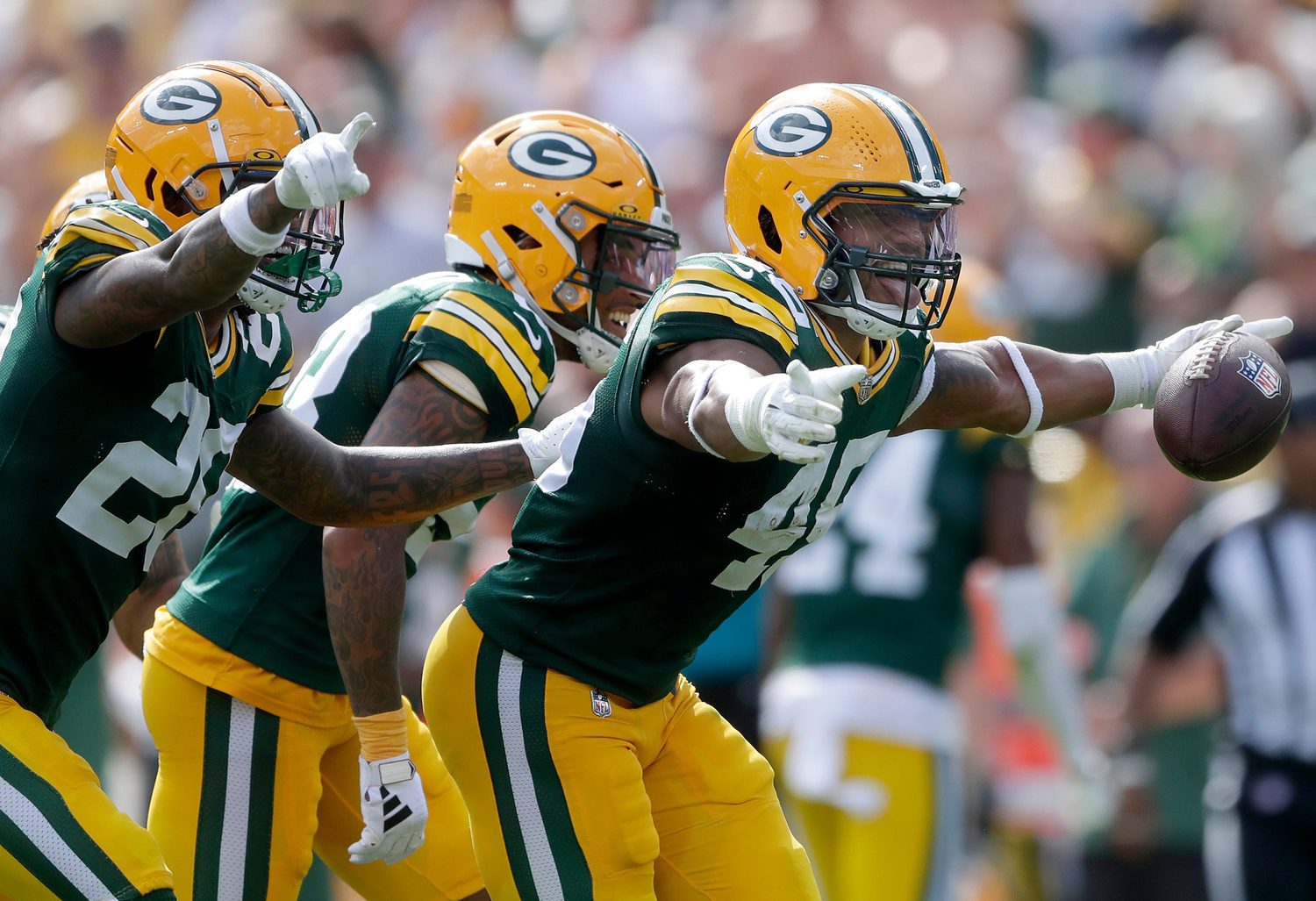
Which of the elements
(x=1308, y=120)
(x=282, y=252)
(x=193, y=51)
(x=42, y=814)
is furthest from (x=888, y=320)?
(x=193, y=51)

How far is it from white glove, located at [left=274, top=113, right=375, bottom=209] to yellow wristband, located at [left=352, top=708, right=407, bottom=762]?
49.7 inches

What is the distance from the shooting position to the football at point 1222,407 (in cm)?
364

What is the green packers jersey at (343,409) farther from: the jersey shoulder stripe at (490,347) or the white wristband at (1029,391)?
the white wristband at (1029,391)

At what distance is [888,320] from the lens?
339cm

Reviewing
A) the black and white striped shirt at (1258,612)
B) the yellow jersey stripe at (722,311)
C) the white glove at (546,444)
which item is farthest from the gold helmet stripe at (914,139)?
the black and white striped shirt at (1258,612)

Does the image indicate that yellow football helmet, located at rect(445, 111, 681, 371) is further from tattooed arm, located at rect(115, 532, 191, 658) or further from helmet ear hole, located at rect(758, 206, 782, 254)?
tattooed arm, located at rect(115, 532, 191, 658)

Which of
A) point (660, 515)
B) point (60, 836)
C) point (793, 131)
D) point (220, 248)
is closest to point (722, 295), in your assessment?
point (660, 515)

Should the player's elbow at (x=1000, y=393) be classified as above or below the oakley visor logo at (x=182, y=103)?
below

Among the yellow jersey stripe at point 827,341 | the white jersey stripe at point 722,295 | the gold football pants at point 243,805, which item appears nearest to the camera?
the white jersey stripe at point 722,295

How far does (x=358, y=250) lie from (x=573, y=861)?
5.95m

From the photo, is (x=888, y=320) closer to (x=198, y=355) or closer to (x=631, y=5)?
(x=198, y=355)

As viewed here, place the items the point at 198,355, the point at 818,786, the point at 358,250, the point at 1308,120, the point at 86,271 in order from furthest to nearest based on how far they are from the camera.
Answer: the point at 358,250
the point at 1308,120
the point at 818,786
the point at 198,355
the point at 86,271

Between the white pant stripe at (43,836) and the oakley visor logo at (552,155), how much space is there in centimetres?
188

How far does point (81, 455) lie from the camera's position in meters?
3.16
